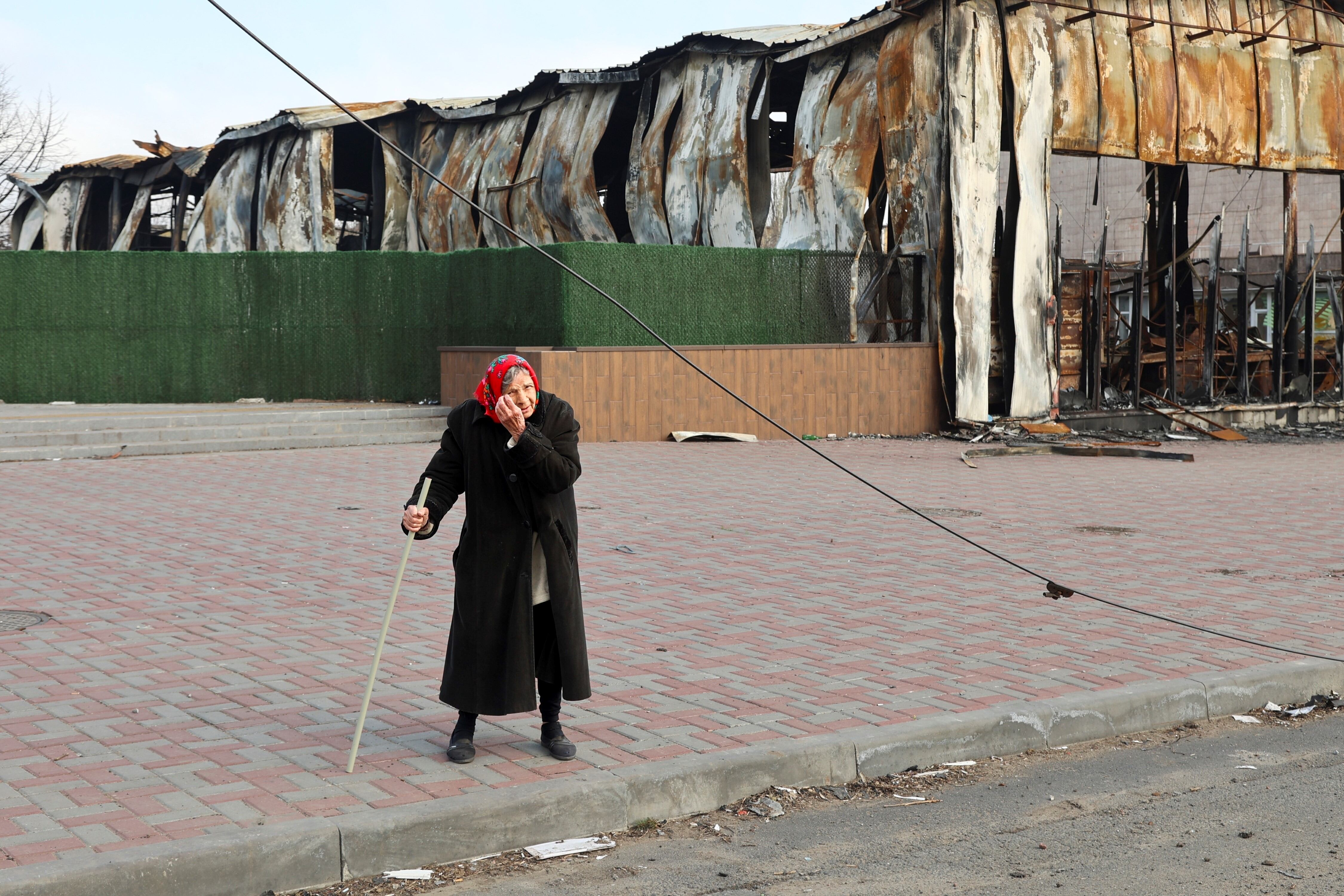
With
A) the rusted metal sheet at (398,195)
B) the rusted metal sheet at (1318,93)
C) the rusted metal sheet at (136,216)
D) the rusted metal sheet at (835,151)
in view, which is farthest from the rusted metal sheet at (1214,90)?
the rusted metal sheet at (136,216)

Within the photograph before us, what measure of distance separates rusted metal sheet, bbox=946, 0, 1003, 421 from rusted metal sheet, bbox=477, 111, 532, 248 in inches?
368

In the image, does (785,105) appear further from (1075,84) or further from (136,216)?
(136,216)

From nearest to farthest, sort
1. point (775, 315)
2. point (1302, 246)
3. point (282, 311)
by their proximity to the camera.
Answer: point (775, 315) → point (282, 311) → point (1302, 246)

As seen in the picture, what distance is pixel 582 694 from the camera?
4.72 meters

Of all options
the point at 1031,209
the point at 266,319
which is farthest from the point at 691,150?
the point at 266,319

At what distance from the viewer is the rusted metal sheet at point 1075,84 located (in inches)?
789

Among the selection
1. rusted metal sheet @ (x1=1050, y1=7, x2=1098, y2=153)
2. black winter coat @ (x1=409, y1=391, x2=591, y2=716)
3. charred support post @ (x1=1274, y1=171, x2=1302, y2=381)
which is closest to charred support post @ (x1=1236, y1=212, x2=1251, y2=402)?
charred support post @ (x1=1274, y1=171, x2=1302, y2=381)

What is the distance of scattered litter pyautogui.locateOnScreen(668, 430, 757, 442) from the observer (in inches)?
727

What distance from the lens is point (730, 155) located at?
2252cm

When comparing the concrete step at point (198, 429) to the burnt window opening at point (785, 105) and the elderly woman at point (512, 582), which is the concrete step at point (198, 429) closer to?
the burnt window opening at point (785, 105)

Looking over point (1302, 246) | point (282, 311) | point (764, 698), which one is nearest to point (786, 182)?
point (282, 311)

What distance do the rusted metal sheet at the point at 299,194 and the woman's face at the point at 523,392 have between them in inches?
957

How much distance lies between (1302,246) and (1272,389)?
15.9m

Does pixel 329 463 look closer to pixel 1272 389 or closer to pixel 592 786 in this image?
pixel 592 786
